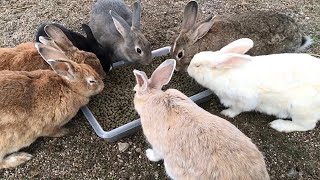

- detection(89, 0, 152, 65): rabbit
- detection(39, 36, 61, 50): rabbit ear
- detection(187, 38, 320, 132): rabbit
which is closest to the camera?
detection(187, 38, 320, 132): rabbit

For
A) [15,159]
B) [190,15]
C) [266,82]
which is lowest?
[15,159]

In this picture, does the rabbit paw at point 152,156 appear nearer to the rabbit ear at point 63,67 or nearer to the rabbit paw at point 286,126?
the rabbit ear at point 63,67

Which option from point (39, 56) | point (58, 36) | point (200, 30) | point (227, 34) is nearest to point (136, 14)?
point (200, 30)

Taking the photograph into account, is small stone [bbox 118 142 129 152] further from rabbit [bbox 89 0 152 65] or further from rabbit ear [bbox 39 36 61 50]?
rabbit ear [bbox 39 36 61 50]

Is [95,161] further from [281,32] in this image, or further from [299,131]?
[281,32]

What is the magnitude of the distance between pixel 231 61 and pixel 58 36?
1.50 m

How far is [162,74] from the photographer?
9.63 feet

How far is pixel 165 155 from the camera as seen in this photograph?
2.62m

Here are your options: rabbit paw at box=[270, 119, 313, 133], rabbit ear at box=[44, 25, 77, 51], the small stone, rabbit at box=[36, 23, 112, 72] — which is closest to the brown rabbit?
rabbit ear at box=[44, 25, 77, 51]

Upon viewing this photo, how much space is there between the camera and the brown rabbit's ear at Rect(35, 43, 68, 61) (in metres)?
3.11

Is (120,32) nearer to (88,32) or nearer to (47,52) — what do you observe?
(88,32)

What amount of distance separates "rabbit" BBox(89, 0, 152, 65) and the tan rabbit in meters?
0.60

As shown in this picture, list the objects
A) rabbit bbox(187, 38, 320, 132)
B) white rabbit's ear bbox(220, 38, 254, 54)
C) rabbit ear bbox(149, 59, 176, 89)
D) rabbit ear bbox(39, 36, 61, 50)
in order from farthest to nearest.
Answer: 1. rabbit ear bbox(39, 36, 61, 50)
2. white rabbit's ear bbox(220, 38, 254, 54)
3. rabbit bbox(187, 38, 320, 132)
4. rabbit ear bbox(149, 59, 176, 89)

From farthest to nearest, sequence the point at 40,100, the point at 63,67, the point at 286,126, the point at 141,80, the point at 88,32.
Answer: the point at 88,32 < the point at 286,126 < the point at 63,67 < the point at 40,100 < the point at 141,80
